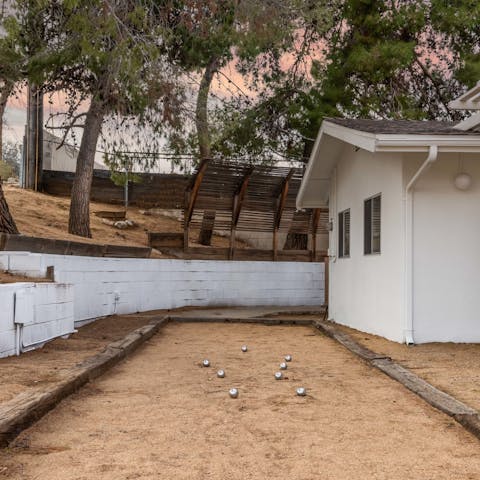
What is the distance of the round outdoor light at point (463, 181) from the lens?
9656 millimetres

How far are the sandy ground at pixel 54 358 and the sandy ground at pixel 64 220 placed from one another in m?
5.28

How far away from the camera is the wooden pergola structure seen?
17.6m

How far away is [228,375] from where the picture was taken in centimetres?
758

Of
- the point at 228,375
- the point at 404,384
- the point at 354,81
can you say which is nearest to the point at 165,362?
the point at 228,375

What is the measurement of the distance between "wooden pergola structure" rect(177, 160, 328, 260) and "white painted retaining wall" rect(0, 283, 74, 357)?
794cm

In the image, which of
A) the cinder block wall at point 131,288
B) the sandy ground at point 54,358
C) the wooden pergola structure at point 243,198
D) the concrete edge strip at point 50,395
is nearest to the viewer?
the concrete edge strip at point 50,395

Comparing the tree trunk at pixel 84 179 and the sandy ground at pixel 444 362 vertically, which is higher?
the tree trunk at pixel 84 179

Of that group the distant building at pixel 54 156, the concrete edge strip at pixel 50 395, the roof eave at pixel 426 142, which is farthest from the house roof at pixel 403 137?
the distant building at pixel 54 156

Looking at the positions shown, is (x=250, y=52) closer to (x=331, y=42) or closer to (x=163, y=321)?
(x=331, y=42)

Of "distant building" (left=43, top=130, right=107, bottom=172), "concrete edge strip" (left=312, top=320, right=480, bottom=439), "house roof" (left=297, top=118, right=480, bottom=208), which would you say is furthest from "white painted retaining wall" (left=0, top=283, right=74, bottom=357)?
"distant building" (left=43, top=130, right=107, bottom=172)

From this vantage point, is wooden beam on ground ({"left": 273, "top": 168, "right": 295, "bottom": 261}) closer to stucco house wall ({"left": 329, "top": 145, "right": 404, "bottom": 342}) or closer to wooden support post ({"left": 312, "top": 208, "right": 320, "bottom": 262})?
wooden support post ({"left": 312, "top": 208, "right": 320, "bottom": 262})

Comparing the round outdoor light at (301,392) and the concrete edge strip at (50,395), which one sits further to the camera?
the round outdoor light at (301,392)

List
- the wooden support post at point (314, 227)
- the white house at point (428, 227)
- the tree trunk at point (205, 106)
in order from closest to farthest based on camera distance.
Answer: the white house at point (428, 227)
the tree trunk at point (205, 106)
the wooden support post at point (314, 227)

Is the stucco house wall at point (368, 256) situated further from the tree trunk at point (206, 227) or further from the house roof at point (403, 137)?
the tree trunk at point (206, 227)
